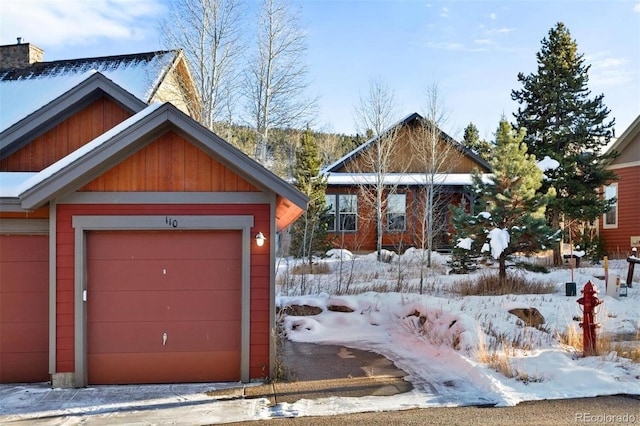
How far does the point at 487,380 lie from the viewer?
659 centimetres

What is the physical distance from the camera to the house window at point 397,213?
22797 mm

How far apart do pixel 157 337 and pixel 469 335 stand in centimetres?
486

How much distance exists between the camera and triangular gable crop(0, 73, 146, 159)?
8008 mm

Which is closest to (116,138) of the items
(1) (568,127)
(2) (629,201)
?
(1) (568,127)

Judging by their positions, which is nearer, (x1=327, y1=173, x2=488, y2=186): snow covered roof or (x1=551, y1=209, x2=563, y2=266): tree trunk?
(x1=551, y1=209, x2=563, y2=266): tree trunk

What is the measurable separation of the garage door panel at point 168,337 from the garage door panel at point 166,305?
3.9 inches

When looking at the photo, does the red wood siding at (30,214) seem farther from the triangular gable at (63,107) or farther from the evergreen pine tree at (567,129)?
the evergreen pine tree at (567,129)

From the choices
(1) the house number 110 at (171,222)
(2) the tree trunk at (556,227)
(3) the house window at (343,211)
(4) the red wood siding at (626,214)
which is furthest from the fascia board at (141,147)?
(4) the red wood siding at (626,214)

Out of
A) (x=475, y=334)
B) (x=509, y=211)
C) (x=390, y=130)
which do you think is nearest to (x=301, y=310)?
(x=475, y=334)

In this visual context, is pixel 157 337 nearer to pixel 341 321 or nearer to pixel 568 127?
pixel 341 321

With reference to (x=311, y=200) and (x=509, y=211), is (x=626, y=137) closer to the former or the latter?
(x=509, y=211)

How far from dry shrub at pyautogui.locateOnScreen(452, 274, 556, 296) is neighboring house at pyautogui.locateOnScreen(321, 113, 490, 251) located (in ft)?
27.9

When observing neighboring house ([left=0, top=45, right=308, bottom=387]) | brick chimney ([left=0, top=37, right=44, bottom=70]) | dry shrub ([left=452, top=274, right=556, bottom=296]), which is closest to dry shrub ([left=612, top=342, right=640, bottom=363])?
dry shrub ([left=452, top=274, right=556, bottom=296])

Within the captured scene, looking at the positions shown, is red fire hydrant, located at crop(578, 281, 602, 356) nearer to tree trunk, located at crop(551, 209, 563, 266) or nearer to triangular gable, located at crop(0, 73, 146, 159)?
triangular gable, located at crop(0, 73, 146, 159)
